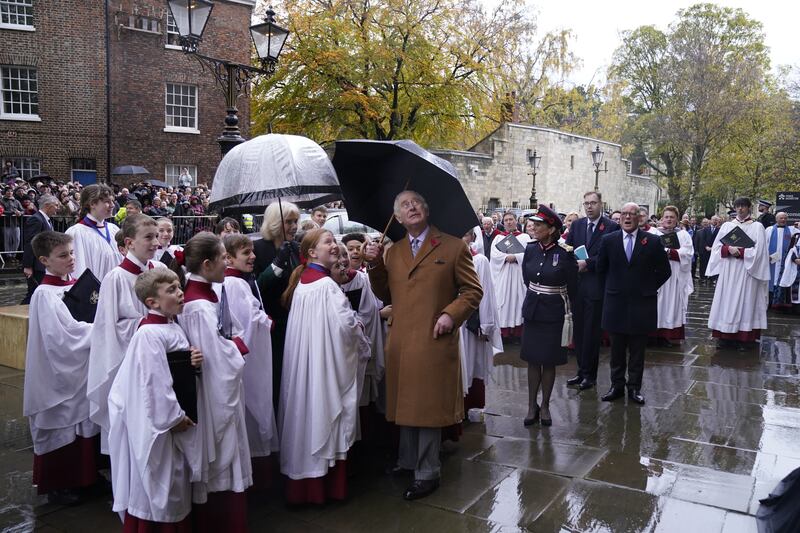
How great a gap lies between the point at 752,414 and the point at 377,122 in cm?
2050

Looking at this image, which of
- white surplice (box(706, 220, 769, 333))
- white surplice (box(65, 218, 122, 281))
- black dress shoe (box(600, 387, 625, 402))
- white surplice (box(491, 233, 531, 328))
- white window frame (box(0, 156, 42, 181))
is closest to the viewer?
white surplice (box(65, 218, 122, 281))

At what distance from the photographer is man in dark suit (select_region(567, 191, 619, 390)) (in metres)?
7.23

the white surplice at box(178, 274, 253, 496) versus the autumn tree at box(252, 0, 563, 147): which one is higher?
the autumn tree at box(252, 0, 563, 147)

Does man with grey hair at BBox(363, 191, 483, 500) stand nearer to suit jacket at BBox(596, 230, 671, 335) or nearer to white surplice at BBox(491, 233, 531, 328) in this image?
suit jacket at BBox(596, 230, 671, 335)

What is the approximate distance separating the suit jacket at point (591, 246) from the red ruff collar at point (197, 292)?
A: 478 cm

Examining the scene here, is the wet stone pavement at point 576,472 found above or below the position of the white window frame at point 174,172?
below

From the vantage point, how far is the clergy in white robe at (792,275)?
1365cm

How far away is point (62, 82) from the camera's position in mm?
24453

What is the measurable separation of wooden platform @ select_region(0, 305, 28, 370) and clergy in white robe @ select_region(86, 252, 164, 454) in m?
4.25

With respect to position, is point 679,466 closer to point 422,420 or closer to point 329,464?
point 422,420

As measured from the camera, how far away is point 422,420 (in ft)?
13.7

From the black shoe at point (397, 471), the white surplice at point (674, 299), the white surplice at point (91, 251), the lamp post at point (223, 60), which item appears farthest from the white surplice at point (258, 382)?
the white surplice at point (674, 299)

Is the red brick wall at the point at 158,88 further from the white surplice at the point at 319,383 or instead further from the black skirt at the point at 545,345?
the white surplice at the point at 319,383

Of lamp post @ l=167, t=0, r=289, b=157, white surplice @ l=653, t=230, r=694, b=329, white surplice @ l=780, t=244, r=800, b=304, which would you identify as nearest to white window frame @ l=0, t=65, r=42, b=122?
lamp post @ l=167, t=0, r=289, b=157
